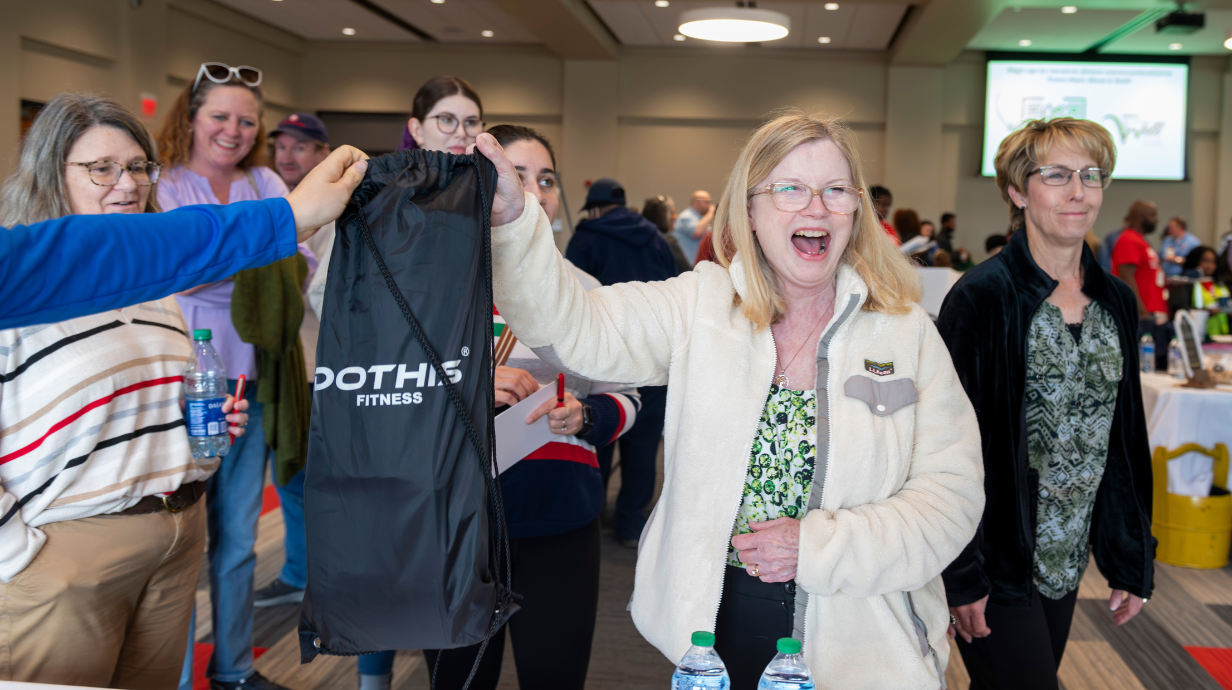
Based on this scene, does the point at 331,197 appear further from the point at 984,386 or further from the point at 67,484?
the point at 984,386

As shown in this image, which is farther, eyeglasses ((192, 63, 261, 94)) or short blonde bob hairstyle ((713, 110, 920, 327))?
eyeglasses ((192, 63, 261, 94))

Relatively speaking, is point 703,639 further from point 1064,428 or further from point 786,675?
point 1064,428

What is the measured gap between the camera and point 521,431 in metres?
1.70

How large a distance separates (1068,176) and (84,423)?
2.12 metres

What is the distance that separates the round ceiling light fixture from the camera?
6703 mm

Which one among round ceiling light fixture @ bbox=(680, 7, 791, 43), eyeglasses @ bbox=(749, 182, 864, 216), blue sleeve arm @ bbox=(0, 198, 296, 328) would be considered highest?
round ceiling light fixture @ bbox=(680, 7, 791, 43)

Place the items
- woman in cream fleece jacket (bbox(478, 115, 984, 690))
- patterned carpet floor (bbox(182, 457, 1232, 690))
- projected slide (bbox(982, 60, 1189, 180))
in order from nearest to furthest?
woman in cream fleece jacket (bbox(478, 115, 984, 690)), patterned carpet floor (bbox(182, 457, 1232, 690)), projected slide (bbox(982, 60, 1189, 180))

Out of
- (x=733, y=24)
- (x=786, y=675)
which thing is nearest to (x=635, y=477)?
(x=786, y=675)

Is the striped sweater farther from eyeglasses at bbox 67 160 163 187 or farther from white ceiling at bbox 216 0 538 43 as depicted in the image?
white ceiling at bbox 216 0 538 43

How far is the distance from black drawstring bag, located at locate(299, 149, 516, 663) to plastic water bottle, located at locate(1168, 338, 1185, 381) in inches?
175

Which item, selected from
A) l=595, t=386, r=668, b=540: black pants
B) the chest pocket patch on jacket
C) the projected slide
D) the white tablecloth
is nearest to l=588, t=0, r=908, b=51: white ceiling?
the projected slide

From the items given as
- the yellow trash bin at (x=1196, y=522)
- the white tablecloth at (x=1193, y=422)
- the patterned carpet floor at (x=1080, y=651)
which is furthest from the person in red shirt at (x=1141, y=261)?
the patterned carpet floor at (x=1080, y=651)

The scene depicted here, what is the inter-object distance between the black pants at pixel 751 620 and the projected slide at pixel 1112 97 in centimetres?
1192

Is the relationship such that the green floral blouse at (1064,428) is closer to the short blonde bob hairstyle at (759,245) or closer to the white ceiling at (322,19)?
the short blonde bob hairstyle at (759,245)
